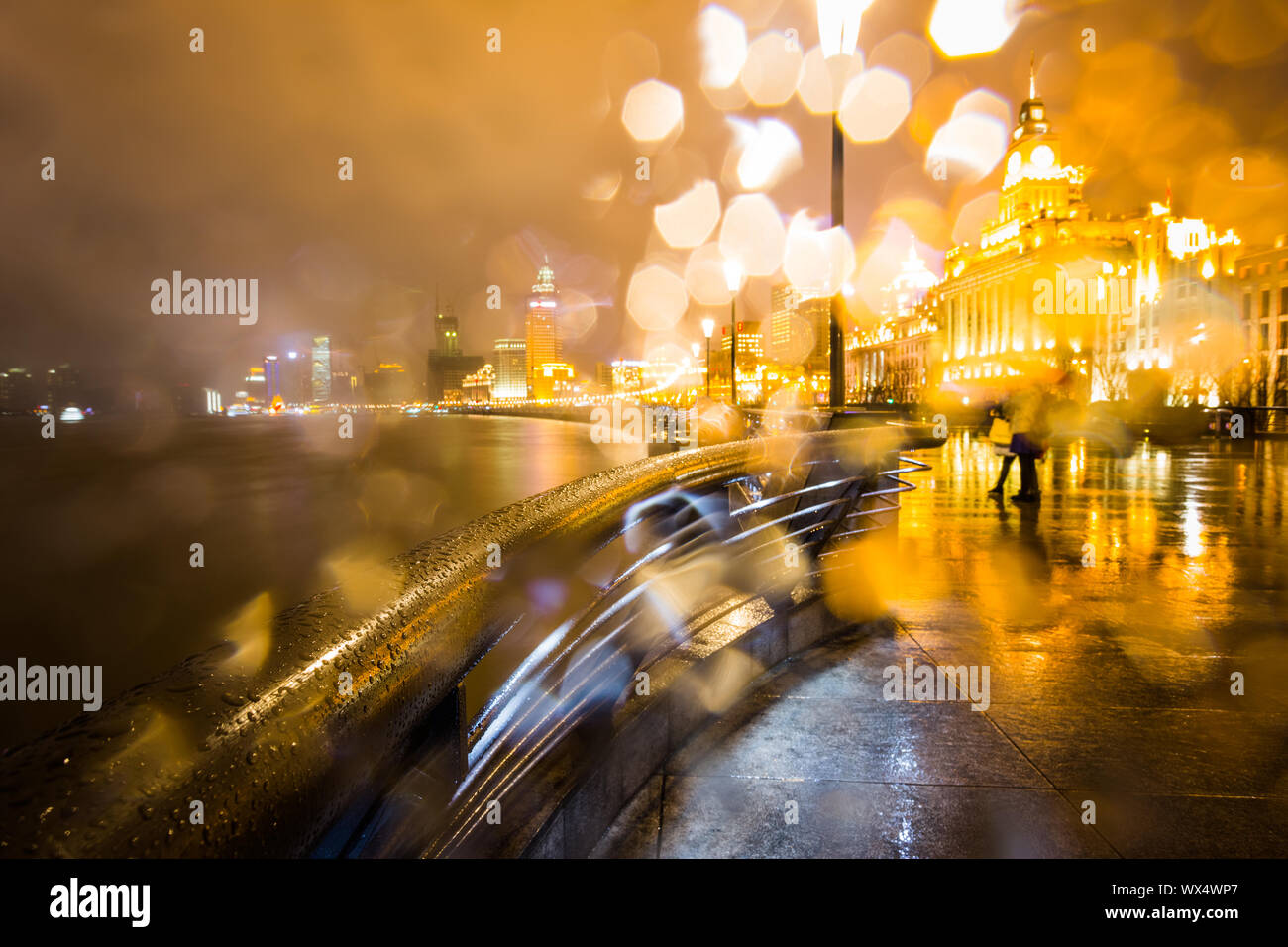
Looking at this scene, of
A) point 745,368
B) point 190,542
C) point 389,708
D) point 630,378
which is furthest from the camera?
point 745,368

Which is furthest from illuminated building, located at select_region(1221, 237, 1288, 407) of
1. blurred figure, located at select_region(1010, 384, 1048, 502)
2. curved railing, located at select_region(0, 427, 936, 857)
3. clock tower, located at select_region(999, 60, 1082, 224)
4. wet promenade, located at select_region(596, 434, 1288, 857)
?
curved railing, located at select_region(0, 427, 936, 857)

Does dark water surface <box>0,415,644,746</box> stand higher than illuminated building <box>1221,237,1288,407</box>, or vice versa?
illuminated building <box>1221,237,1288,407</box>

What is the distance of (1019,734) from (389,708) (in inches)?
133

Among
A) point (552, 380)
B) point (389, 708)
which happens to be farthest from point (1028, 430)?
point (552, 380)

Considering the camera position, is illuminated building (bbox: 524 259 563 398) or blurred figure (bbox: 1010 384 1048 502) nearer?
blurred figure (bbox: 1010 384 1048 502)

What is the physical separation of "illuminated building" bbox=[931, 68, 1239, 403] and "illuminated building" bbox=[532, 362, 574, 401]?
83640 millimetres

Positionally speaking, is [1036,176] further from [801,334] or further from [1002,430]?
→ [1002,430]

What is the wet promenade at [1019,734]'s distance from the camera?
2781 mm

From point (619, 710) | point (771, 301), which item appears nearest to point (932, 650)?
point (619, 710)

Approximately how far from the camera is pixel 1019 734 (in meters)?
3.63

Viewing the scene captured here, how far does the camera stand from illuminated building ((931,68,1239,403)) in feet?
322

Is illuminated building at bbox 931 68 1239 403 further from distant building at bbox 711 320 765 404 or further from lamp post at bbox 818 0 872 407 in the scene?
lamp post at bbox 818 0 872 407

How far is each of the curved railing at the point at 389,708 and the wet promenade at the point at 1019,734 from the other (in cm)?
76
